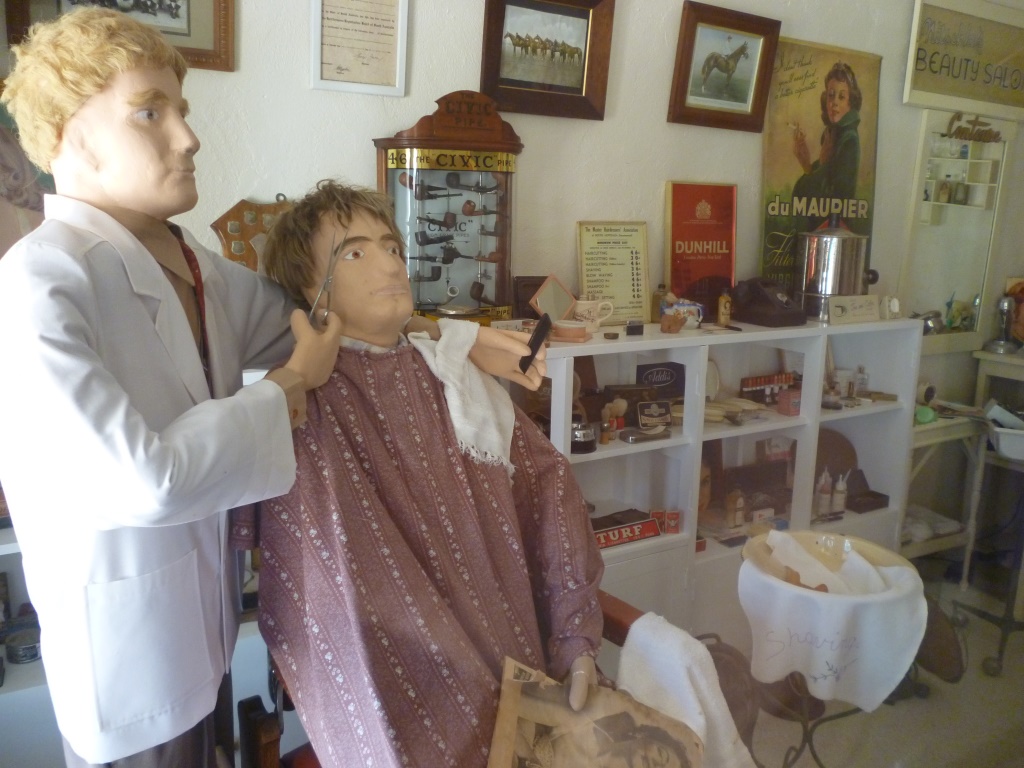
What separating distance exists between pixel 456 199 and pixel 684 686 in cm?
117

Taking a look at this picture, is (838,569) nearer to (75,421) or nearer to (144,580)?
(144,580)

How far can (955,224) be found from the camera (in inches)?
119

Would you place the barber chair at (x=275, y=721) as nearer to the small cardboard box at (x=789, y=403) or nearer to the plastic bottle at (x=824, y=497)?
the small cardboard box at (x=789, y=403)

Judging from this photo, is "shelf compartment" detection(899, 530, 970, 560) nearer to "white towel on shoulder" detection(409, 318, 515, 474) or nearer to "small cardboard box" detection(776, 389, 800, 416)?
"small cardboard box" detection(776, 389, 800, 416)

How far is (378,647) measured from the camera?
1.06 meters

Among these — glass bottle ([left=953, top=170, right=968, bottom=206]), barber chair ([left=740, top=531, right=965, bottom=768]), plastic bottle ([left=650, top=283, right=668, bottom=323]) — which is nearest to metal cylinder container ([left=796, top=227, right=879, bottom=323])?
plastic bottle ([left=650, top=283, right=668, bottom=323])

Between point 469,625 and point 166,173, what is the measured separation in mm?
732

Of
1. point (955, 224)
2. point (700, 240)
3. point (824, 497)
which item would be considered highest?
point (955, 224)

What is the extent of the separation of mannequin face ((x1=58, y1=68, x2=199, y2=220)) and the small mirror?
1.10m

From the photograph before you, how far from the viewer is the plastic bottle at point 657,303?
2.28 metres

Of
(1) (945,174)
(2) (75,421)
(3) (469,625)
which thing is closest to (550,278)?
(3) (469,625)

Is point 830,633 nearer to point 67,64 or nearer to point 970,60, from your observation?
point 67,64

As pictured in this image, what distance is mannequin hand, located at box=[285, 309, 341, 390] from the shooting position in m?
1.05

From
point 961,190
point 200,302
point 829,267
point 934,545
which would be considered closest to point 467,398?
point 200,302
